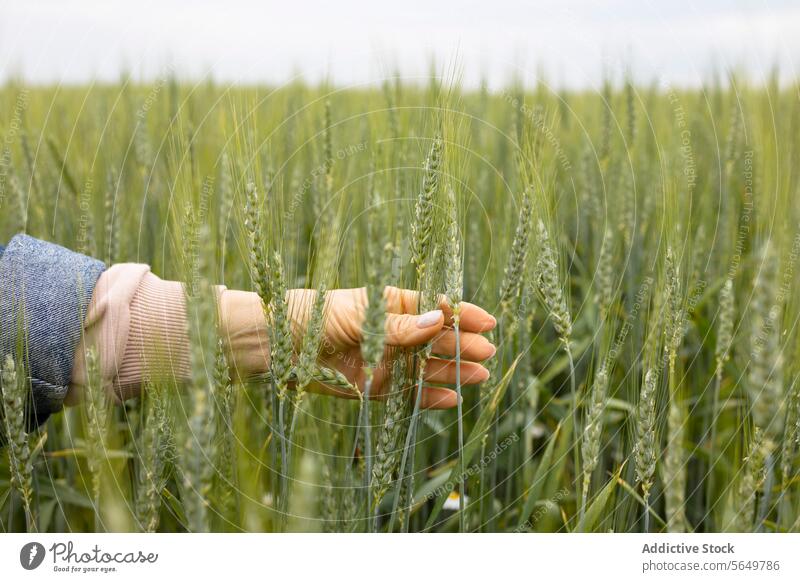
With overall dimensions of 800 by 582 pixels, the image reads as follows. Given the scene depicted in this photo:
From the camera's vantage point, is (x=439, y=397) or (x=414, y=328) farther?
(x=439, y=397)

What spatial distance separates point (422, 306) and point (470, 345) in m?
0.16

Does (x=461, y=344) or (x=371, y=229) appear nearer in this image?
(x=371, y=229)

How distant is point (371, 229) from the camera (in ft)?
2.98

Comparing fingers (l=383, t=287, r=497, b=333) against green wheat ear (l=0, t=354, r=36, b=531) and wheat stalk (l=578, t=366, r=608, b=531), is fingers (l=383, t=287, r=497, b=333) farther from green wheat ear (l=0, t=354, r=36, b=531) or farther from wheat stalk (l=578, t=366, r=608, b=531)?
green wheat ear (l=0, t=354, r=36, b=531)

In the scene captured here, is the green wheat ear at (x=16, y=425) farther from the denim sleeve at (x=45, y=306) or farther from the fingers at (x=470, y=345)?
the fingers at (x=470, y=345)

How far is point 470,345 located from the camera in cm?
102

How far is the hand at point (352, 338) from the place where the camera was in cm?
98

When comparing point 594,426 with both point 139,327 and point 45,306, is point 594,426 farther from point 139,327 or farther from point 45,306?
point 45,306

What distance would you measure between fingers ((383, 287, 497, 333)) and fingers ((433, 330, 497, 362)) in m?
0.02

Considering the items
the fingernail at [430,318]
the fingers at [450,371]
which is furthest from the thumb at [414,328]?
the fingers at [450,371]
